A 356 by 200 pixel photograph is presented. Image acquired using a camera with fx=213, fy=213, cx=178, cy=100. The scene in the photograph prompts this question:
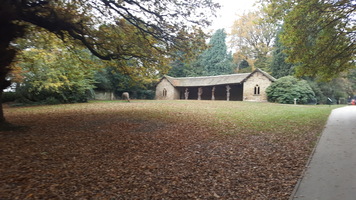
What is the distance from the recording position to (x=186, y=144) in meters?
7.88

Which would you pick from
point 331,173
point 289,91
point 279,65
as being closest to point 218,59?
point 279,65

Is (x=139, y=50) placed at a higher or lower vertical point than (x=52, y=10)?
lower

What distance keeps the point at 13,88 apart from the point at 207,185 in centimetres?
2448

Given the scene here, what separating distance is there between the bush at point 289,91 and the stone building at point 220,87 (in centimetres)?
194

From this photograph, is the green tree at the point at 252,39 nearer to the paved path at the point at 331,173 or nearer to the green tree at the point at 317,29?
the green tree at the point at 317,29

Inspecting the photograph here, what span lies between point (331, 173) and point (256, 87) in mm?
29193

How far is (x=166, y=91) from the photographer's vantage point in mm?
42031

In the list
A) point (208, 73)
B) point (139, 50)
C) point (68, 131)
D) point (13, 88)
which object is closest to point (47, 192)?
point (68, 131)

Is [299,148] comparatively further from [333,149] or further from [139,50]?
[139,50]

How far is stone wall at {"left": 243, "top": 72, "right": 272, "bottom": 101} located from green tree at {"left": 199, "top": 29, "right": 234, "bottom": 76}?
1678 centimetres

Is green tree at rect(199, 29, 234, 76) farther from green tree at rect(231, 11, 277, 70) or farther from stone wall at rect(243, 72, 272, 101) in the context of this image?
stone wall at rect(243, 72, 272, 101)

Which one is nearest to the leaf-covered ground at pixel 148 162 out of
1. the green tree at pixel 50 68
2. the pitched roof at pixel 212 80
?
the green tree at pixel 50 68

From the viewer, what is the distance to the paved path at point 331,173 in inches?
167

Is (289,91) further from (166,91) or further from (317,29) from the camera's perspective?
(166,91)
